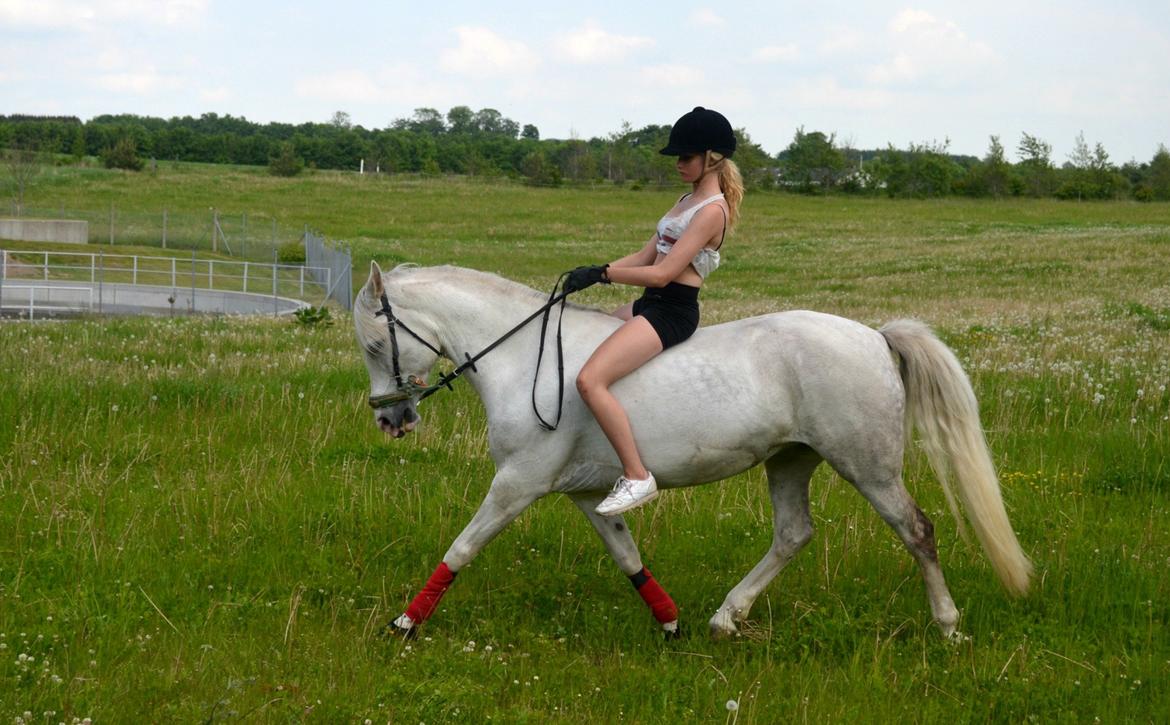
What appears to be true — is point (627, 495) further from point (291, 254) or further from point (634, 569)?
point (291, 254)

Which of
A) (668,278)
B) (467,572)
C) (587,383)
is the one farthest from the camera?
(467,572)

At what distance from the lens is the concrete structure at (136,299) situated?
32.6 meters

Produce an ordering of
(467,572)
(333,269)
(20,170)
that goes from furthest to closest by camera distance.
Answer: (20,170), (333,269), (467,572)

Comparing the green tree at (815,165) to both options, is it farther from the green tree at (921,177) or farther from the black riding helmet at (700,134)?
the black riding helmet at (700,134)

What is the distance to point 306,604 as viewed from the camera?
632 centimetres

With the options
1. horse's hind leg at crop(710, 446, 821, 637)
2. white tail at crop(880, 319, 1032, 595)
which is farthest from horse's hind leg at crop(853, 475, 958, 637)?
horse's hind leg at crop(710, 446, 821, 637)

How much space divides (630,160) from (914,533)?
124 metres

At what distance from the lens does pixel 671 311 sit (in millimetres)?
6273

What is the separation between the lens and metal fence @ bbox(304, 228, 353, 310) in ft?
105

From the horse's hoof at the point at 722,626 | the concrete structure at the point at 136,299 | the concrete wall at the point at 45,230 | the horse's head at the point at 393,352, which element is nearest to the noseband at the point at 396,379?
the horse's head at the point at 393,352

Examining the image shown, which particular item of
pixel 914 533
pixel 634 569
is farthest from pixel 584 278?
pixel 914 533

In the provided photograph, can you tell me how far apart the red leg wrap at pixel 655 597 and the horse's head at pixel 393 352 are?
1.52 meters

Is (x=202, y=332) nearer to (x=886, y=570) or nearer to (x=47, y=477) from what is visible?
(x=47, y=477)

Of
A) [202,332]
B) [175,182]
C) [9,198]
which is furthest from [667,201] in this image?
[202,332]
